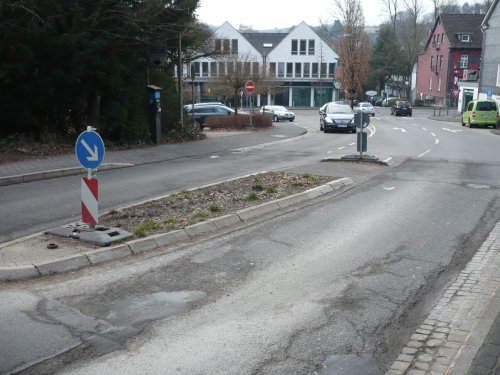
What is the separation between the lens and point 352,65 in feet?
215

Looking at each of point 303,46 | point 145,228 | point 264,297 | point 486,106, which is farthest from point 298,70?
point 264,297

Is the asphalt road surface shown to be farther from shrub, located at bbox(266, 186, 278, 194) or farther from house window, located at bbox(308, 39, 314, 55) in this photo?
house window, located at bbox(308, 39, 314, 55)

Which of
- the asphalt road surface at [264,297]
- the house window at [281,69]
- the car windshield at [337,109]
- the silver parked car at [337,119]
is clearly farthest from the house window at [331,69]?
the asphalt road surface at [264,297]

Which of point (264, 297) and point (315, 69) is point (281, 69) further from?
point (264, 297)

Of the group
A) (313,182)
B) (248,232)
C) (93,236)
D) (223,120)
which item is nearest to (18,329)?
(93,236)

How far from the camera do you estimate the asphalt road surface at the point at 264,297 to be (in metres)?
4.79

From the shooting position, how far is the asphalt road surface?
15.7 feet

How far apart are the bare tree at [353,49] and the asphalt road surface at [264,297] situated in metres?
55.1

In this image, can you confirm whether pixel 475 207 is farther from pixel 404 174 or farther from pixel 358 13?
pixel 358 13

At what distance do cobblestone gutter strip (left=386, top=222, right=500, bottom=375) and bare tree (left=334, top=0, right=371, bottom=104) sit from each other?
194ft

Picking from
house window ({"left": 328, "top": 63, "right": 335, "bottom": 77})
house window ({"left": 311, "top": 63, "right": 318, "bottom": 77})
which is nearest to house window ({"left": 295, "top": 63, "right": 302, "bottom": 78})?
house window ({"left": 311, "top": 63, "right": 318, "bottom": 77})

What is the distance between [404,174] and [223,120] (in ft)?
62.9

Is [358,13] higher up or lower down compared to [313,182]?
higher up

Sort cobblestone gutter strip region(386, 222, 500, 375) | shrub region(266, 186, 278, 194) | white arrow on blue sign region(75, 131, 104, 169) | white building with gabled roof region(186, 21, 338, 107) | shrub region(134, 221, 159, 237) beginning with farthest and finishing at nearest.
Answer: white building with gabled roof region(186, 21, 338, 107)
shrub region(266, 186, 278, 194)
shrub region(134, 221, 159, 237)
white arrow on blue sign region(75, 131, 104, 169)
cobblestone gutter strip region(386, 222, 500, 375)
